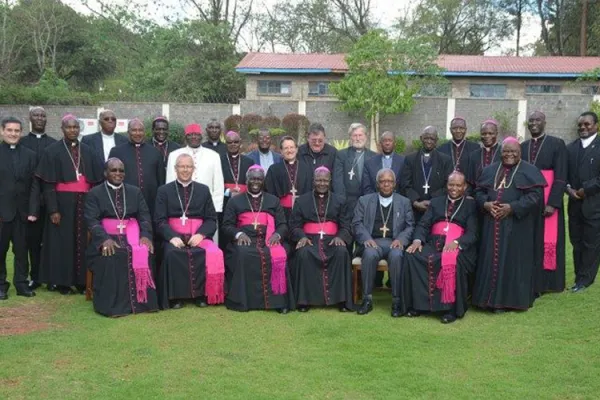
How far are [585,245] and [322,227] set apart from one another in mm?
2935

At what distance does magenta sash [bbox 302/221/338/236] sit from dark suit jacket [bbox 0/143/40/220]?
3052mm

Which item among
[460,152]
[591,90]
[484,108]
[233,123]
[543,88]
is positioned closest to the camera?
[460,152]

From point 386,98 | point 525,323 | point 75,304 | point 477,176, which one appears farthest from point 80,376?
point 386,98

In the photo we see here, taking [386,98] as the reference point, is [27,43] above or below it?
above

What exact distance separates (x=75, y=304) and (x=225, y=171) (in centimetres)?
243

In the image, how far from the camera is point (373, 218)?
7469 mm

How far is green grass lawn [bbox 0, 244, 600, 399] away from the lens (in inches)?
187

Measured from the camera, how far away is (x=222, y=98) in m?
32.8

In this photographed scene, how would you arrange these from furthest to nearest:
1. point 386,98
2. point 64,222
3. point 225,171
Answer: point 386,98 → point 225,171 → point 64,222

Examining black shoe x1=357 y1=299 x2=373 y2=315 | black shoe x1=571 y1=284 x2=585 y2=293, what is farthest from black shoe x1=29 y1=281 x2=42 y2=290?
black shoe x1=571 y1=284 x2=585 y2=293

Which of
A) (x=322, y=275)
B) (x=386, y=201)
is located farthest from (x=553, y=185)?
(x=322, y=275)

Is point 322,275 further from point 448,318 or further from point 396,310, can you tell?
point 448,318

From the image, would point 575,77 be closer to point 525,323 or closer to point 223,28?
point 223,28

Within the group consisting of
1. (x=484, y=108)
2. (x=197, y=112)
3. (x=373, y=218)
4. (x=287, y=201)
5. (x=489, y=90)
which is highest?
(x=489, y=90)
